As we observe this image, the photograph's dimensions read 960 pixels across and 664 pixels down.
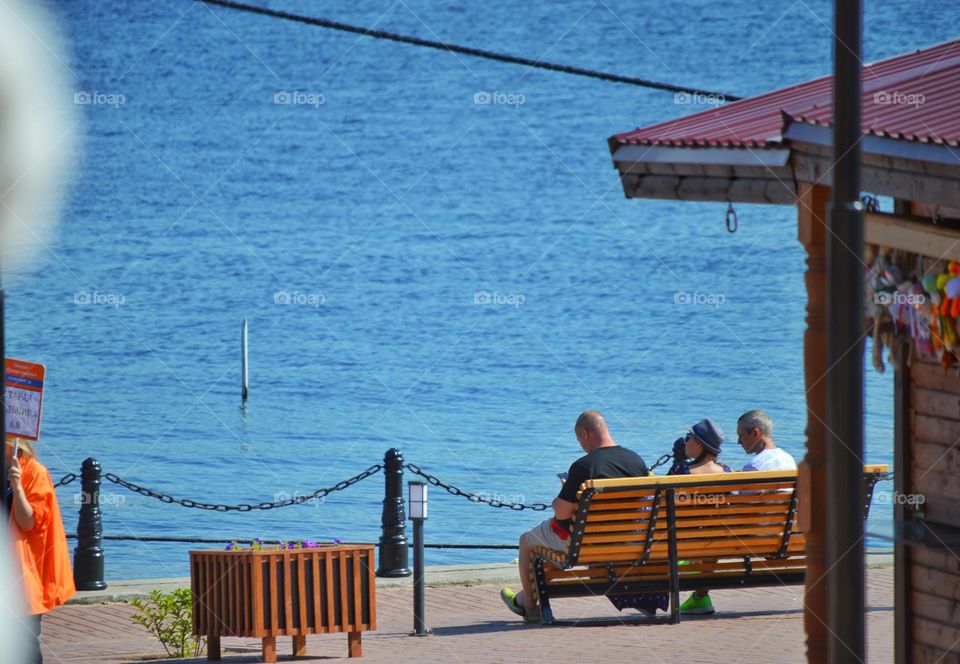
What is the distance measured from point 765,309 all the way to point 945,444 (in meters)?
38.0

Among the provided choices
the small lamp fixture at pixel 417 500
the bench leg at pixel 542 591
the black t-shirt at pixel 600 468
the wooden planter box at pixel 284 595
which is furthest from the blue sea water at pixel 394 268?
the bench leg at pixel 542 591

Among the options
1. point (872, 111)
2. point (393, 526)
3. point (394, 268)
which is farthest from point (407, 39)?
point (394, 268)

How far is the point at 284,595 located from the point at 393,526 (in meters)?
3.13

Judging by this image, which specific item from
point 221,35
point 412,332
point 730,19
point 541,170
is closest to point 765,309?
point 412,332

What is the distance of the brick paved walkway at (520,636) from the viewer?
29.8ft

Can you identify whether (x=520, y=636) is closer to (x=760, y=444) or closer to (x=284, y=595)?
(x=284, y=595)

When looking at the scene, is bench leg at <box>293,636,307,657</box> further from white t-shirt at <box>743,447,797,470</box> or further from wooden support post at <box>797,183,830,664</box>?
wooden support post at <box>797,183,830,664</box>

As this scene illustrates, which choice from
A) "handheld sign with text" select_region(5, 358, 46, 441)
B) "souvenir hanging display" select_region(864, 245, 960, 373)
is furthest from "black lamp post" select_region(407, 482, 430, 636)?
"souvenir hanging display" select_region(864, 245, 960, 373)

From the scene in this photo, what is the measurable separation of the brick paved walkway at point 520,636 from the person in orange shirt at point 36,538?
1.05 metres

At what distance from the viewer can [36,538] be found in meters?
8.36

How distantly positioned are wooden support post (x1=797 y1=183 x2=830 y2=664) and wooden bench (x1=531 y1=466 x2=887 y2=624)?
316 cm

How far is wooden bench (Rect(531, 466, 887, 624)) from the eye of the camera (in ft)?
32.0

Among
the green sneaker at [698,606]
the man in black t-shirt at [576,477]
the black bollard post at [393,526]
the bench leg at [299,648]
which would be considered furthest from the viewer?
the black bollard post at [393,526]

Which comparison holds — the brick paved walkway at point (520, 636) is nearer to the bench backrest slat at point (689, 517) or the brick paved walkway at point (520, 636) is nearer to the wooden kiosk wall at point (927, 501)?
the bench backrest slat at point (689, 517)
